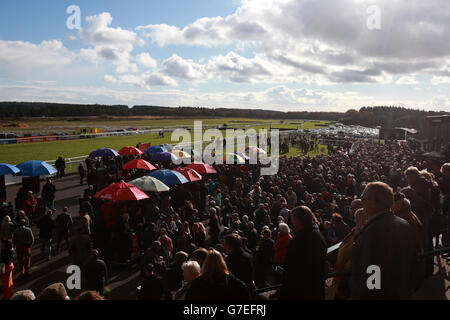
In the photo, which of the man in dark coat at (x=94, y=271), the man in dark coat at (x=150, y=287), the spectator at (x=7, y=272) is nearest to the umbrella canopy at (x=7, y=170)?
the spectator at (x=7, y=272)

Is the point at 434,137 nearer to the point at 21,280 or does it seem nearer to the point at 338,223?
the point at 338,223

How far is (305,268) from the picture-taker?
125 inches

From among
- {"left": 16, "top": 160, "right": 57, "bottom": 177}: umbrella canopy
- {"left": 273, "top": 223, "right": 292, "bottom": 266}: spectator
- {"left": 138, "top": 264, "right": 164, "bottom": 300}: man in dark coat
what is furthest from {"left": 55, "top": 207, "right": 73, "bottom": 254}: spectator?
{"left": 273, "top": 223, "right": 292, "bottom": 266}: spectator

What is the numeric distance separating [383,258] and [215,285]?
4.42 feet

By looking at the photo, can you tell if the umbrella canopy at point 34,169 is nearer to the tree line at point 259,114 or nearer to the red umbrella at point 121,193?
the red umbrella at point 121,193

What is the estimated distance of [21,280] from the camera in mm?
7922

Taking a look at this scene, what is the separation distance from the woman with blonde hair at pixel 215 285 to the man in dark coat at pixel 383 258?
96 cm

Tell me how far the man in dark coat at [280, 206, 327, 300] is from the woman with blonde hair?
1.81 ft

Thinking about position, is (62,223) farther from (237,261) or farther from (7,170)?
(237,261)

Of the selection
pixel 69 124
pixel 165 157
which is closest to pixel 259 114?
pixel 69 124

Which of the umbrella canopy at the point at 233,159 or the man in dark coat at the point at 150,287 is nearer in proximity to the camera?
the man in dark coat at the point at 150,287

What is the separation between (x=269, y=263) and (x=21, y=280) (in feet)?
18.6

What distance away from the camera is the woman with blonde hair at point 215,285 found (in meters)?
2.77
